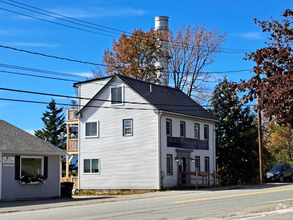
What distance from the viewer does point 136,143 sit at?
34906 mm

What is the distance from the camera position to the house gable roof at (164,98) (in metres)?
35.7

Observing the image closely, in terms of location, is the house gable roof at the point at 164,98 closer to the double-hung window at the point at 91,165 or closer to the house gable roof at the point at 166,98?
the house gable roof at the point at 166,98

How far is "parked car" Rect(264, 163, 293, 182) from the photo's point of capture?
38.6m

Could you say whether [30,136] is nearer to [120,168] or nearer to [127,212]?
[120,168]

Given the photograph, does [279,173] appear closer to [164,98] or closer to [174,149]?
[174,149]

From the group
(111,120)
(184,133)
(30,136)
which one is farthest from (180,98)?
(30,136)

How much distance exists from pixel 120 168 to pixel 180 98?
943 centimetres

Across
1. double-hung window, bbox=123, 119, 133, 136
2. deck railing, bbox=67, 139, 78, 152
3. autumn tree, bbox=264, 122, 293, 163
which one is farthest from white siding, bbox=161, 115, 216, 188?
autumn tree, bbox=264, 122, 293, 163

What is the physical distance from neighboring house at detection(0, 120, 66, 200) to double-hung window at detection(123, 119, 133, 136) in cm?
804

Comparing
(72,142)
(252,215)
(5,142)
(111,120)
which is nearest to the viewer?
(252,215)

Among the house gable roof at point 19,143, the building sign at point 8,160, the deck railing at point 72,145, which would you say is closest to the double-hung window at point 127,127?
the deck railing at point 72,145

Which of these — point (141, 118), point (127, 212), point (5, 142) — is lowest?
point (127, 212)

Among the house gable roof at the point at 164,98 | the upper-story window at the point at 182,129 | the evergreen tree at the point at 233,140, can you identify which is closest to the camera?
the house gable roof at the point at 164,98

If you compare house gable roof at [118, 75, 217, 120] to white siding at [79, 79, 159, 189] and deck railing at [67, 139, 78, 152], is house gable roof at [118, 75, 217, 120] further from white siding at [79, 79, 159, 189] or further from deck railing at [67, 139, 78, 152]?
deck railing at [67, 139, 78, 152]
